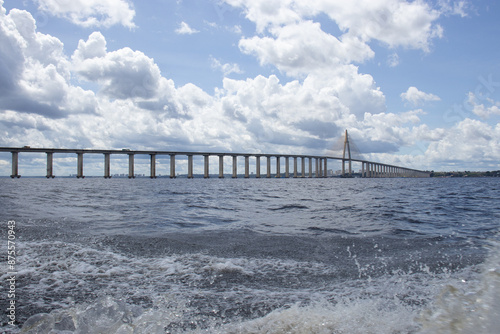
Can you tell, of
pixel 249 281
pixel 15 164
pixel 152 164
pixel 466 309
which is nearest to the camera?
pixel 466 309

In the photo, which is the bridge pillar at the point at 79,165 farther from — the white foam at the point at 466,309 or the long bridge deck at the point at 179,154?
the white foam at the point at 466,309

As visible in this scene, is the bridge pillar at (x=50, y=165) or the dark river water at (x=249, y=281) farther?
the bridge pillar at (x=50, y=165)

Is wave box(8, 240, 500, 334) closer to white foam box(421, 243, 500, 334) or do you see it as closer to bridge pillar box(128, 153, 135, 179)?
white foam box(421, 243, 500, 334)

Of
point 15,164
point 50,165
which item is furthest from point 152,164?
point 15,164

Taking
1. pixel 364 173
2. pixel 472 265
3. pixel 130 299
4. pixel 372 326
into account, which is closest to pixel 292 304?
pixel 372 326

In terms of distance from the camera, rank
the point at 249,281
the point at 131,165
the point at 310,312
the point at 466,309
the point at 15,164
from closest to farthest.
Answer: the point at 310,312 → the point at 466,309 → the point at 249,281 → the point at 15,164 → the point at 131,165

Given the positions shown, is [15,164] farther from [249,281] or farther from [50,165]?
[249,281]

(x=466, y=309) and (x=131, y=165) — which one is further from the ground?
(x=131, y=165)

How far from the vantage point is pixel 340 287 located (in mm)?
4324

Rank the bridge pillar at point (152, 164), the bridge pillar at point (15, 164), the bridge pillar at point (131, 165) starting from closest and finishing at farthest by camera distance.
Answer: the bridge pillar at point (15, 164) < the bridge pillar at point (131, 165) < the bridge pillar at point (152, 164)

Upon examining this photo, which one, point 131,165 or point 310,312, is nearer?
point 310,312

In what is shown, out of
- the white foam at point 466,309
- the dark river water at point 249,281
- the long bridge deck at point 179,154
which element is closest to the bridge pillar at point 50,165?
the long bridge deck at point 179,154

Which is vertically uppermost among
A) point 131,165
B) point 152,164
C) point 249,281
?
point 152,164


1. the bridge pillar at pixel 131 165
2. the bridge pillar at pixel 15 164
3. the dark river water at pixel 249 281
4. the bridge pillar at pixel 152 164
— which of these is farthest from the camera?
the bridge pillar at pixel 152 164
